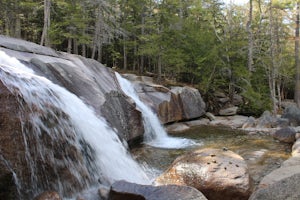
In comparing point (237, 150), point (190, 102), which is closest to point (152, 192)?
point (237, 150)

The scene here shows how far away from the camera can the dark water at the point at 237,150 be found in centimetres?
774

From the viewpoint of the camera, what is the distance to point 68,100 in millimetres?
6859

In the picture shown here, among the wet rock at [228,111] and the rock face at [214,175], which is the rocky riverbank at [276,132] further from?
the wet rock at [228,111]

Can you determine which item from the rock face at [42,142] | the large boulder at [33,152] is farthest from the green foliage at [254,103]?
the large boulder at [33,152]

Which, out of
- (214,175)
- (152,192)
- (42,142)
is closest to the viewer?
(152,192)

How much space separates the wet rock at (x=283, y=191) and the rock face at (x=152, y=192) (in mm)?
882

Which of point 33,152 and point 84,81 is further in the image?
point 84,81

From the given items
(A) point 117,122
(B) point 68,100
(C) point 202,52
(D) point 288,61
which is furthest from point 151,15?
(B) point 68,100

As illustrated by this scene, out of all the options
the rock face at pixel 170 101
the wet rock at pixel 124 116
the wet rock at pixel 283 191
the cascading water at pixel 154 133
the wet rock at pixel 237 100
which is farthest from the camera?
the wet rock at pixel 237 100

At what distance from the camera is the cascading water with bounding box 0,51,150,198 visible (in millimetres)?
4480

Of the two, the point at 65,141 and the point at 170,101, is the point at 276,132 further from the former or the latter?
the point at 65,141

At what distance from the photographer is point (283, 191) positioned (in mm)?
3020

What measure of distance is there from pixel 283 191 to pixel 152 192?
1721mm

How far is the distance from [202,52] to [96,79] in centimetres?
1110
